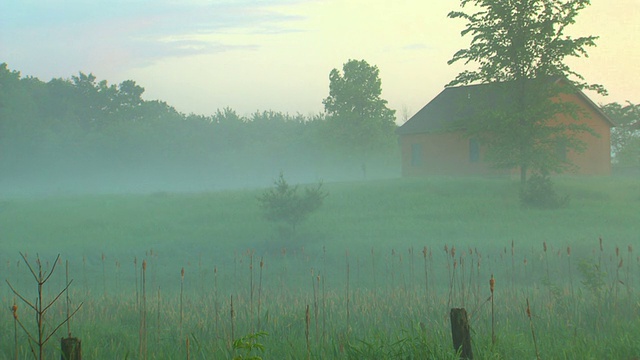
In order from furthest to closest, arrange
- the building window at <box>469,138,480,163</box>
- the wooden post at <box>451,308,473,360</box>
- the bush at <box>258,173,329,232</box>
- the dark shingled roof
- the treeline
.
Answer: the treeline
the building window at <box>469,138,480,163</box>
the dark shingled roof
the bush at <box>258,173,329,232</box>
the wooden post at <box>451,308,473,360</box>

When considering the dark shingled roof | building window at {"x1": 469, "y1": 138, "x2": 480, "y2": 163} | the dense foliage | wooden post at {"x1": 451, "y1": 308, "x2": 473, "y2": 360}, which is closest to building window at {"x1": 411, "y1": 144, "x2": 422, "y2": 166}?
the dark shingled roof

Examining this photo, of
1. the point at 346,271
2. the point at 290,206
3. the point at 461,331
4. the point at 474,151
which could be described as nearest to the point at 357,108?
the point at 474,151

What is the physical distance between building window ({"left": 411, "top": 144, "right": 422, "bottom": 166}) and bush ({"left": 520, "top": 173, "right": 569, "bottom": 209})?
21.3 meters

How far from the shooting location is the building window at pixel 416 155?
57.3 metres

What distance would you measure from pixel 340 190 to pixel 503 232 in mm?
16770

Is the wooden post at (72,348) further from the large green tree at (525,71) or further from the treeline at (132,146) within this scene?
the treeline at (132,146)

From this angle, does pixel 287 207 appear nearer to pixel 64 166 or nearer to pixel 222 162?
pixel 64 166

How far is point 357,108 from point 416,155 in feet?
43.8

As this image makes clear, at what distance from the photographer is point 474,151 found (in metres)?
53.5

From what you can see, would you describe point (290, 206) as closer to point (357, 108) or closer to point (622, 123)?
point (357, 108)

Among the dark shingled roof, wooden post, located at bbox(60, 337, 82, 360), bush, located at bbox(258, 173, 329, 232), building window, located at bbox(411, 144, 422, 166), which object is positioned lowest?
bush, located at bbox(258, 173, 329, 232)

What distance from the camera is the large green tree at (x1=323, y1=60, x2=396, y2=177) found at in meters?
68.6

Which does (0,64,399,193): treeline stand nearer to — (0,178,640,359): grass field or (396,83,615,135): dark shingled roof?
(396,83,615,135): dark shingled roof

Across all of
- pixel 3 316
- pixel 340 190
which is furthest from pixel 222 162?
pixel 3 316
